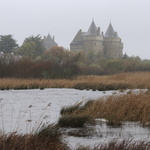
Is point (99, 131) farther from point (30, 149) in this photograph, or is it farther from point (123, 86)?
point (123, 86)

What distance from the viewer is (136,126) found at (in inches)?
354

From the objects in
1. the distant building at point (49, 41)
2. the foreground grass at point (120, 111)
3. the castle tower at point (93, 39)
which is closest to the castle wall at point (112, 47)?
the castle tower at point (93, 39)

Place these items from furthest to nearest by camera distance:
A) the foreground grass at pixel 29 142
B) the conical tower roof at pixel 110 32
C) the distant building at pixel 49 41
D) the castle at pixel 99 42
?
1. the distant building at pixel 49 41
2. the conical tower roof at pixel 110 32
3. the castle at pixel 99 42
4. the foreground grass at pixel 29 142

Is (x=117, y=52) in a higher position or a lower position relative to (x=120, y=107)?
higher

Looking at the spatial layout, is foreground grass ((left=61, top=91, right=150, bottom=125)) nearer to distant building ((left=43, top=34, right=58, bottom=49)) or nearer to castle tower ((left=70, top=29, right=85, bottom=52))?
castle tower ((left=70, top=29, right=85, bottom=52))

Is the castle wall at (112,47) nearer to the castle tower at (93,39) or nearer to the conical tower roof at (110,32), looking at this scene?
the conical tower roof at (110,32)

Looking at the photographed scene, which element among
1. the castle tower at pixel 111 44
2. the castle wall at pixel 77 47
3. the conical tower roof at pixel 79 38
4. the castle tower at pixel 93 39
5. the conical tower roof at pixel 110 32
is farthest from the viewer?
the conical tower roof at pixel 79 38

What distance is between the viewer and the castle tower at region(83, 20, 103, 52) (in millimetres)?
92375

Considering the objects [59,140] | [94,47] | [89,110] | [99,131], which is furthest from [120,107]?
[94,47]

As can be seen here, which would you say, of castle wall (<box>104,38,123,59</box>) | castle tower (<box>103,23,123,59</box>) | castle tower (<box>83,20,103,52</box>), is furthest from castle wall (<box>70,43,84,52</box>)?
castle wall (<box>104,38,123,59</box>)

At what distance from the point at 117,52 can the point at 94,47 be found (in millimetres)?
6673

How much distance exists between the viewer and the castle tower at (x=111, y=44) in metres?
94.5

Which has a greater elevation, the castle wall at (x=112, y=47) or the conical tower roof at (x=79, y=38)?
the conical tower roof at (x=79, y=38)

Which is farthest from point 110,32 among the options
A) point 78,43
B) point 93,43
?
point 78,43
